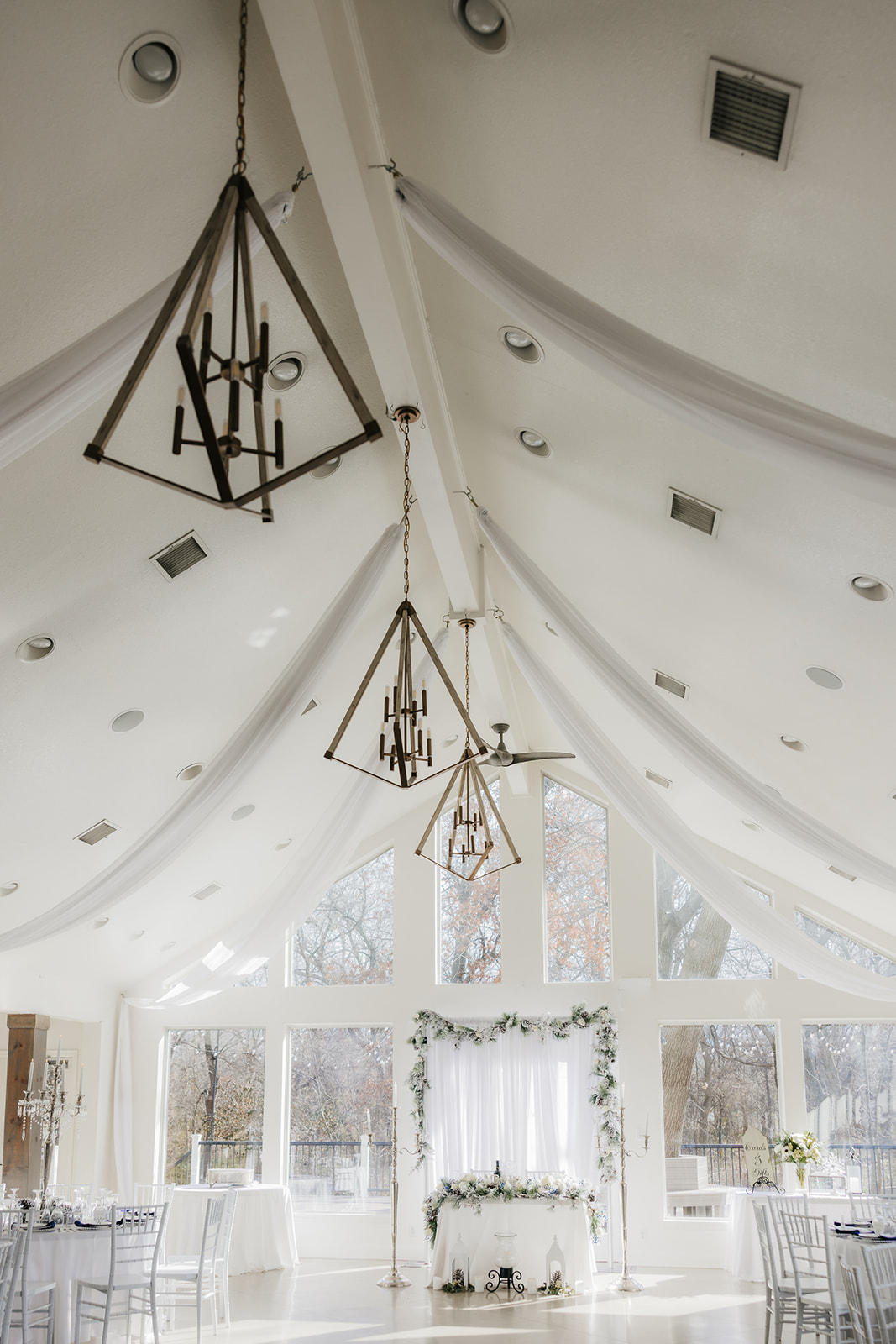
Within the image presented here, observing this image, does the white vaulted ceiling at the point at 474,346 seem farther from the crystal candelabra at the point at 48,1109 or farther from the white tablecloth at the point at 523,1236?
the white tablecloth at the point at 523,1236

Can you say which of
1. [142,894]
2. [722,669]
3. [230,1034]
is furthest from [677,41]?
[230,1034]

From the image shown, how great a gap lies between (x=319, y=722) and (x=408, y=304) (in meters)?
4.81

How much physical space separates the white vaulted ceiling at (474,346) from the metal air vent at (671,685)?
0.12m

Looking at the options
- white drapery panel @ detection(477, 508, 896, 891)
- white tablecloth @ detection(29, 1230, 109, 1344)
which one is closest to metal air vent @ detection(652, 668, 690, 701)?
white drapery panel @ detection(477, 508, 896, 891)

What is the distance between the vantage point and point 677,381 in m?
3.26

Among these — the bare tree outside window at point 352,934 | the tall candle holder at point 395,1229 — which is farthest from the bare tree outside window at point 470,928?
the tall candle holder at point 395,1229

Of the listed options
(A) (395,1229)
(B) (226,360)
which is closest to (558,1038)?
(A) (395,1229)

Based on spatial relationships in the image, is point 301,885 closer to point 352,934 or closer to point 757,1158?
point 352,934

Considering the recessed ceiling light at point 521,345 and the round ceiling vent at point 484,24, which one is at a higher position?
the round ceiling vent at point 484,24

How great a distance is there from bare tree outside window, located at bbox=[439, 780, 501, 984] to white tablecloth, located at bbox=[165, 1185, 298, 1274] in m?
2.77

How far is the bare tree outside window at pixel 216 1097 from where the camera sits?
38.3 ft

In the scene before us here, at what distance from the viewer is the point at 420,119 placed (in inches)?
148

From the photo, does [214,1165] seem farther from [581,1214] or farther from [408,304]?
[408,304]

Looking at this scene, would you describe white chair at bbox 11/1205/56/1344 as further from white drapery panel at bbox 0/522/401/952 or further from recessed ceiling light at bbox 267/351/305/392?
recessed ceiling light at bbox 267/351/305/392
